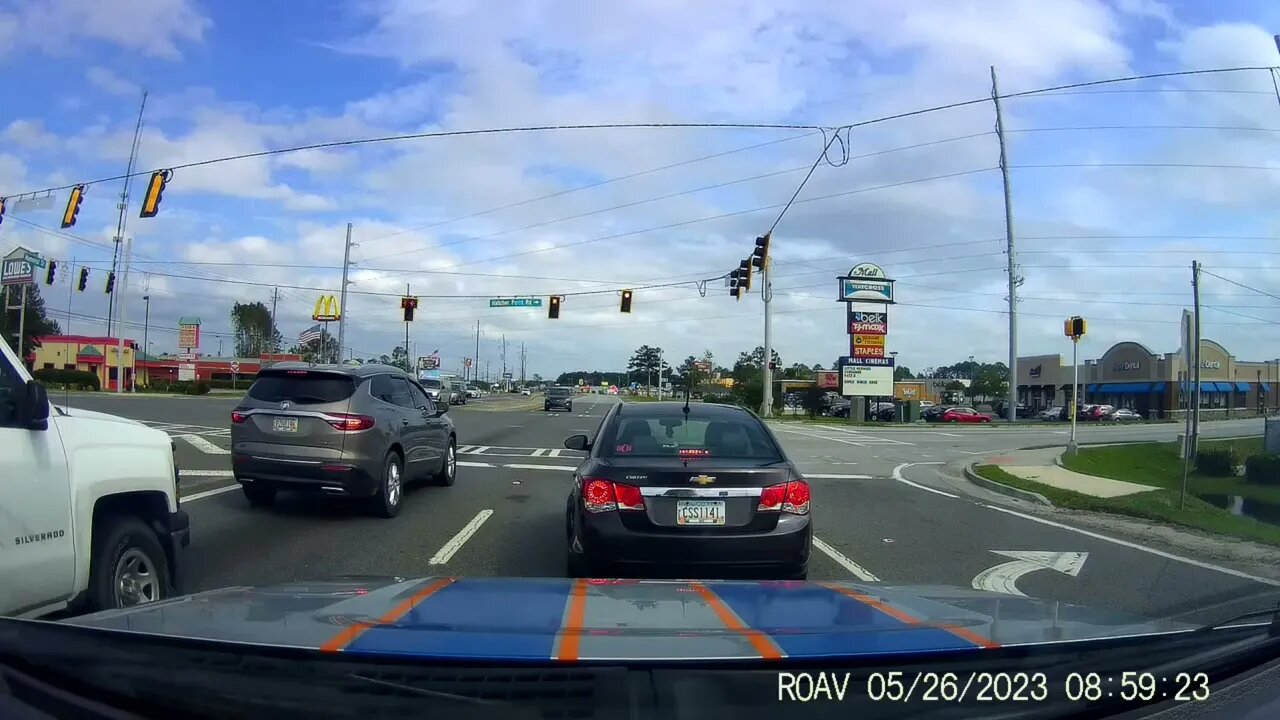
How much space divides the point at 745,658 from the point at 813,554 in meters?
6.18

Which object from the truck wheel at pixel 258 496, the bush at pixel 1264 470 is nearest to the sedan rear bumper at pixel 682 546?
the truck wheel at pixel 258 496

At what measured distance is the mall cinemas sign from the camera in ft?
146

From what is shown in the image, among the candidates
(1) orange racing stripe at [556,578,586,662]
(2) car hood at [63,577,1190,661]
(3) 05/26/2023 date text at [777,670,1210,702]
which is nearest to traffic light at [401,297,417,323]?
(2) car hood at [63,577,1190,661]

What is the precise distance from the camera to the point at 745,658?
2.28 metres

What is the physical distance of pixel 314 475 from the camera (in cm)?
884

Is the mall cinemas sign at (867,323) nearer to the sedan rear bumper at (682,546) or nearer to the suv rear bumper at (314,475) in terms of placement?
the suv rear bumper at (314,475)

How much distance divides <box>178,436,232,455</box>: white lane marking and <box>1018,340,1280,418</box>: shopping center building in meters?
Result: 69.1

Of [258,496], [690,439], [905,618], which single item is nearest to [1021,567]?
[690,439]

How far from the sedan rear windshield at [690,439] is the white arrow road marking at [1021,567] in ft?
8.04

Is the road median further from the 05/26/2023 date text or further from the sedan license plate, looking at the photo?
the 05/26/2023 date text

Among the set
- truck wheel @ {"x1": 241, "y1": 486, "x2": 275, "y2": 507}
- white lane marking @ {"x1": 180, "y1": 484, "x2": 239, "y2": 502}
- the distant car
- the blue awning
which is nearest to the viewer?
truck wheel @ {"x1": 241, "y1": 486, "x2": 275, "y2": 507}

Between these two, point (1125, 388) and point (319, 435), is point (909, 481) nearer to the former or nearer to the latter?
point (319, 435)

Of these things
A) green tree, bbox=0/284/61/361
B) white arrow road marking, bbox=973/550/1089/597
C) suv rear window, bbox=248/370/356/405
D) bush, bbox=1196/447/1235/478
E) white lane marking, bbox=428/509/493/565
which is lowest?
bush, bbox=1196/447/1235/478

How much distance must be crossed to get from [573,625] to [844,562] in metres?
5.64
